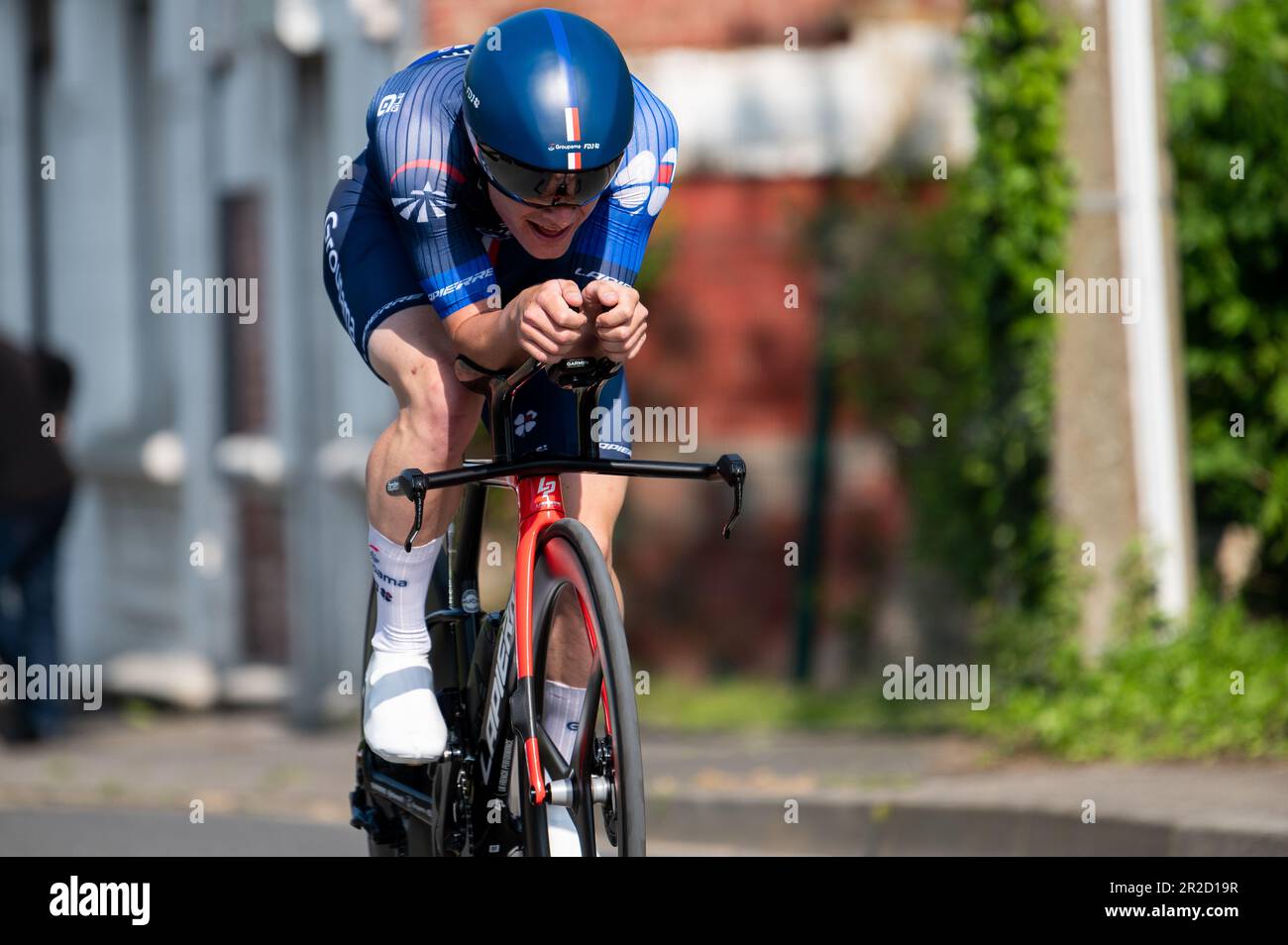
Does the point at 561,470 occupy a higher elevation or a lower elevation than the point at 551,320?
lower

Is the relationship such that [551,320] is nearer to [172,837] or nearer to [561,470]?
[561,470]

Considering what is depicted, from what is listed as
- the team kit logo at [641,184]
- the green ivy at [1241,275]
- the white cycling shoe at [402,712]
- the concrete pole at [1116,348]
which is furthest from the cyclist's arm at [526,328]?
the green ivy at [1241,275]

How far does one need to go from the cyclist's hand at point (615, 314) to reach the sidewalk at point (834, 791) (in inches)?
102

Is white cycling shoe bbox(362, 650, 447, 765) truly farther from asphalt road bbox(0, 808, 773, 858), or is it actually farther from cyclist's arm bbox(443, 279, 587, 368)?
asphalt road bbox(0, 808, 773, 858)

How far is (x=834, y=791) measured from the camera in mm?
7145

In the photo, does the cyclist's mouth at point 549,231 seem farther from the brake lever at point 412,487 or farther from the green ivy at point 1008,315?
the green ivy at point 1008,315

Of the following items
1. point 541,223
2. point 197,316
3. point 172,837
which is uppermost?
point 197,316

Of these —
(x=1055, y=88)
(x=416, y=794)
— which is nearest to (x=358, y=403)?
(x=1055, y=88)

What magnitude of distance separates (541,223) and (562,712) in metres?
1.00

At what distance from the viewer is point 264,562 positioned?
11.9 meters

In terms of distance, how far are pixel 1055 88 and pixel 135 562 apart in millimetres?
7064

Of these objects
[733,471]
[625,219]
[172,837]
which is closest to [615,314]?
[733,471]

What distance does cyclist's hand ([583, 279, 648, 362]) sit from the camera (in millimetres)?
3861

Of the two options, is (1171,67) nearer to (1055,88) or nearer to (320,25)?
(1055,88)
